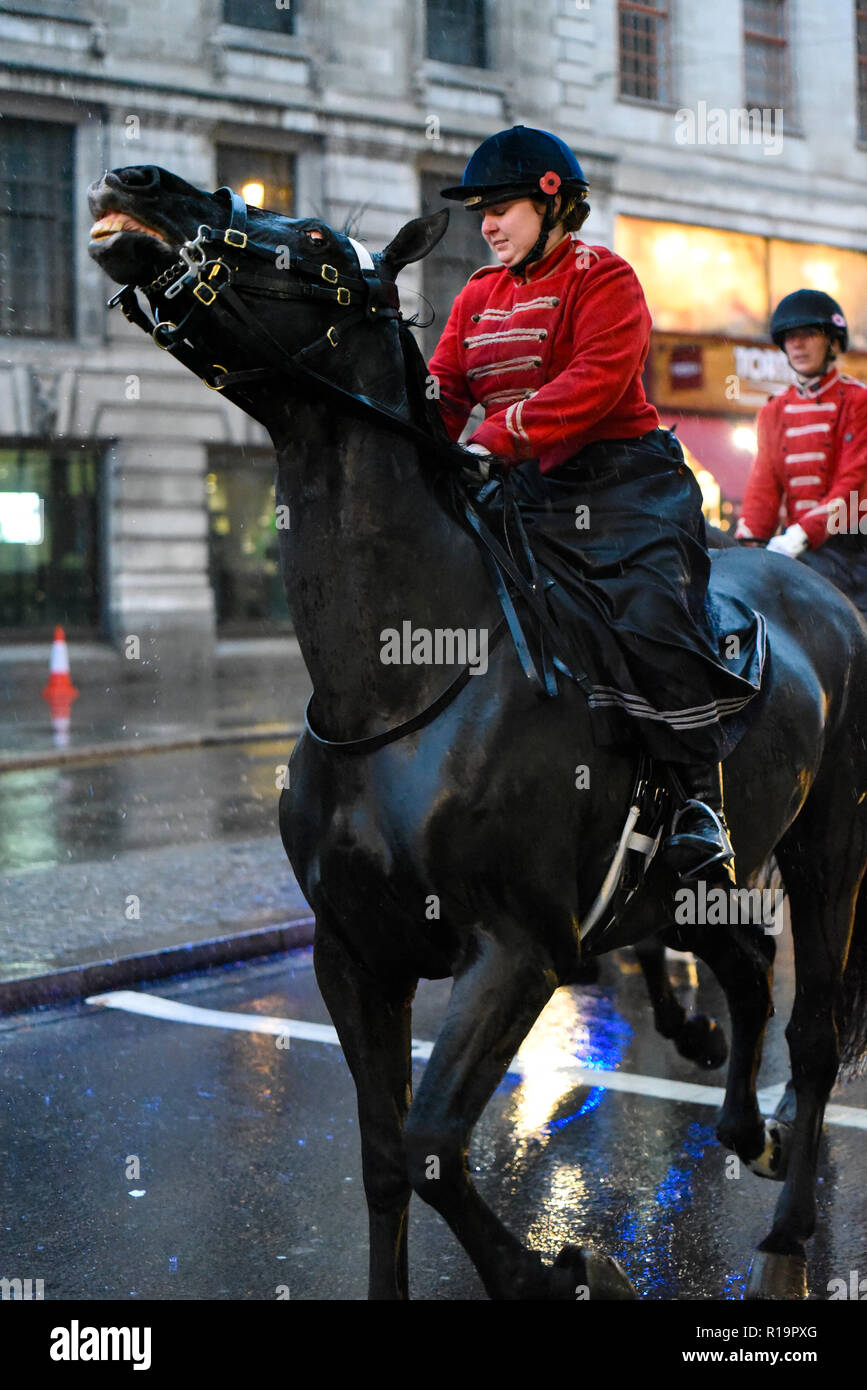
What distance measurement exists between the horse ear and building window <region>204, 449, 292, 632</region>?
64.3ft

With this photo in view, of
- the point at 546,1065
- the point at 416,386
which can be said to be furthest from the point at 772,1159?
the point at 416,386

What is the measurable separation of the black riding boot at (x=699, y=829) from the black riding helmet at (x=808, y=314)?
3189 millimetres

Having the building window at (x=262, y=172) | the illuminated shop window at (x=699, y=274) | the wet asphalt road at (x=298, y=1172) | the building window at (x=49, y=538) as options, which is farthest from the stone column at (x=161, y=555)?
the wet asphalt road at (x=298, y=1172)

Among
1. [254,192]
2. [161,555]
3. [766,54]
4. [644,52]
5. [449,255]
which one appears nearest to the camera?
[254,192]

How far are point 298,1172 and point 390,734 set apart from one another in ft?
6.94

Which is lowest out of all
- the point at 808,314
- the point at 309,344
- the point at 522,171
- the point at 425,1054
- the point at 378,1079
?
the point at 425,1054

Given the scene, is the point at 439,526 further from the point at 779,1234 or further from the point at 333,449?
the point at 779,1234

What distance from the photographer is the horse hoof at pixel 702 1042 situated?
6012 millimetres

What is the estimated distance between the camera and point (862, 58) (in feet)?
99.3

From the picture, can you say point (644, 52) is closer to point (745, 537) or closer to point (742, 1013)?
point (745, 537)

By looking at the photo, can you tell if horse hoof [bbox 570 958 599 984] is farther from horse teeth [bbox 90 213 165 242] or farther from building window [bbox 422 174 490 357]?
building window [bbox 422 174 490 357]

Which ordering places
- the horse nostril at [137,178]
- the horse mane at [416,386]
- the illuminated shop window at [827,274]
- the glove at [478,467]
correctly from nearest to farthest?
1. the horse nostril at [137,178]
2. the horse mane at [416,386]
3. the glove at [478,467]
4. the illuminated shop window at [827,274]

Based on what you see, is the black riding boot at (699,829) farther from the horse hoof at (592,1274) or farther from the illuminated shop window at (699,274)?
the illuminated shop window at (699,274)

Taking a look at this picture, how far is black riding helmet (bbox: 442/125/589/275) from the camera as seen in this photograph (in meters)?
3.89
